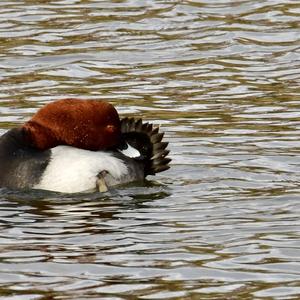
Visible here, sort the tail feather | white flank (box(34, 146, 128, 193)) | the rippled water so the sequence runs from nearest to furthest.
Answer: the rippled water < white flank (box(34, 146, 128, 193)) < the tail feather

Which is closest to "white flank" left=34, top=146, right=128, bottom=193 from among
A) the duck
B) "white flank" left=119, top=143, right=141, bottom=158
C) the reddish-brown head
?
the duck

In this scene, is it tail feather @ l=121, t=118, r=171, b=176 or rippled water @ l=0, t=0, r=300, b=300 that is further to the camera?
tail feather @ l=121, t=118, r=171, b=176

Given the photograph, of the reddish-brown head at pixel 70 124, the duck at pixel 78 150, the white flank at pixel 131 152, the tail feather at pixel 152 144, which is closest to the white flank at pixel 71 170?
the duck at pixel 78 150

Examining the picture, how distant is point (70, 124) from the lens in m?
10.9

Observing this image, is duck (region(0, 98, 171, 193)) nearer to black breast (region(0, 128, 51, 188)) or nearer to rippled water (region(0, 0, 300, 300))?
black breast (region(0, 128, 51, 188))

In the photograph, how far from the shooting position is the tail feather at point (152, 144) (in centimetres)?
1120

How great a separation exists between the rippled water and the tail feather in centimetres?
16

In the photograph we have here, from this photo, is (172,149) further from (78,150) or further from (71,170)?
(71,170)

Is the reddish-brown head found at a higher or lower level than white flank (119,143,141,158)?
higher

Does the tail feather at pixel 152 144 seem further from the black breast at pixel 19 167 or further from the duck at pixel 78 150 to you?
the black breast at pixel 19 167

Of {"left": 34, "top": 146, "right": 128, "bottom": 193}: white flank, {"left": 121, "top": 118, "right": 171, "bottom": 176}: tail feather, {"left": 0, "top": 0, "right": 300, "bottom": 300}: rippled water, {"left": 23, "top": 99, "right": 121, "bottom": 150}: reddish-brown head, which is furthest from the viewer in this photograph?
{"left": 121, "top": 118, "right": 171, "bottom": 176}: tail feather

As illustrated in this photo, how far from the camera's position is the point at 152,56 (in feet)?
52.4

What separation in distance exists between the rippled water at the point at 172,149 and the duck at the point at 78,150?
116 mm

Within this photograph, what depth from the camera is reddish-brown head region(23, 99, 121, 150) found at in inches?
432
